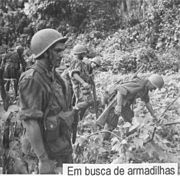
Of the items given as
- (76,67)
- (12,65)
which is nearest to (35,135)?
(76,67)

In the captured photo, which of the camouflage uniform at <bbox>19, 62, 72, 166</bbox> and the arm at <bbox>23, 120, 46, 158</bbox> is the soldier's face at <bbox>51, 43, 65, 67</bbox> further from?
the arm at <bbox>23, 120, 46, 158</bbox>

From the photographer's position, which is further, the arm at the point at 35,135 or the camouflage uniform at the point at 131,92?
the camouflage uniform at the point at 131,92

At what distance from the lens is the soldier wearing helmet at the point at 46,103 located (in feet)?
6.01

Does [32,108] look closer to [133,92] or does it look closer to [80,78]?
[133,92]

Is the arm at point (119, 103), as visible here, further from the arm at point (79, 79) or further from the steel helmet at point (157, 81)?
the arm at point (79, 79)

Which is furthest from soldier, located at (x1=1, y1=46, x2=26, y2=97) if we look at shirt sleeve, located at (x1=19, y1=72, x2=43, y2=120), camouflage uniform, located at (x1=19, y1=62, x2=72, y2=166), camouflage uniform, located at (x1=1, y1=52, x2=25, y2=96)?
shirt sleeve, located at (x1=19, y1=72, x2=43, y2=120)

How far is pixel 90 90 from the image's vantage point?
5.07 metres

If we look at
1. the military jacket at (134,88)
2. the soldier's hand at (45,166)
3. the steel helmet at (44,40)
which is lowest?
the soldier's hand at (45,166)

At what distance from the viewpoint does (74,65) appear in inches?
189

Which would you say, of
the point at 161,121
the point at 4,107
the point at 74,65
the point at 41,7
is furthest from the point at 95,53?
the point at 4,107

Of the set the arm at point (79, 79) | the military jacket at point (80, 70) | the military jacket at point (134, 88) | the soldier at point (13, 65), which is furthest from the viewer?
the soldier at point (13, 65)

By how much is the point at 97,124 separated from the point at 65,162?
2.11m

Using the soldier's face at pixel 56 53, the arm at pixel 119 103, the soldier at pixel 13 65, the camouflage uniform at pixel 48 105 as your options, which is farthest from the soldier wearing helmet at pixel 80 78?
the soldier's face at pixel 56 53

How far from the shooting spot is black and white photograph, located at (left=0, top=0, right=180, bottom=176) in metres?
1.92
